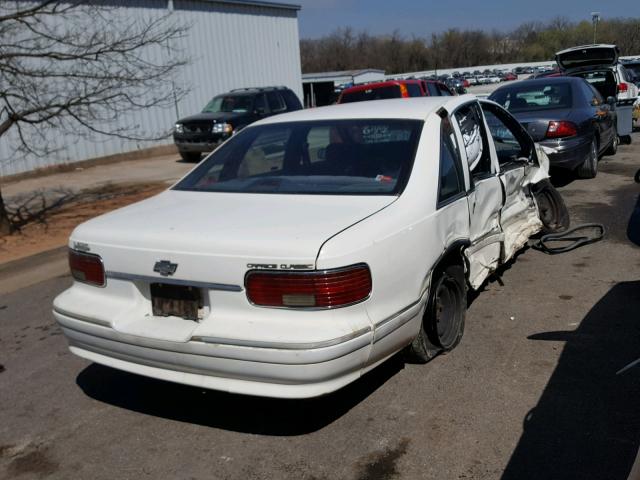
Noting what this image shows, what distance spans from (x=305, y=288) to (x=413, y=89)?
43.5ft

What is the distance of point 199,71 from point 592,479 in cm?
2054

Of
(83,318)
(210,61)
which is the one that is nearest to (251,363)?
(83,318)

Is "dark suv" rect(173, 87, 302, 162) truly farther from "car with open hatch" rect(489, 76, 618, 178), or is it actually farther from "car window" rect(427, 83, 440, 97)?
"car with open hatch" rect(489, 76, 618, 178)

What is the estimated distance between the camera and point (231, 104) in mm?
17984

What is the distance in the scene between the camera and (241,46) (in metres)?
23.8

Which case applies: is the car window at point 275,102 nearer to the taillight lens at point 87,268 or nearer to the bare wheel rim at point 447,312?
the bare wheel rim at point 447,312

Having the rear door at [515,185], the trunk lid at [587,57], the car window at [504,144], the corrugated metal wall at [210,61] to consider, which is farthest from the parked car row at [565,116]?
the corrugated metal wall at [210,61]

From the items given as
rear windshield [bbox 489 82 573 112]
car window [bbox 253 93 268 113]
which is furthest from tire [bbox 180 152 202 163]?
rear windshield [bbox 489 82 573 112]

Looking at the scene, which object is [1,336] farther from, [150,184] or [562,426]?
[150,184]

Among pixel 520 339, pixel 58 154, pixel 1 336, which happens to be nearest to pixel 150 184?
pixel 58 154

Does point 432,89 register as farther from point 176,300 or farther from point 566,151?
point 176,300

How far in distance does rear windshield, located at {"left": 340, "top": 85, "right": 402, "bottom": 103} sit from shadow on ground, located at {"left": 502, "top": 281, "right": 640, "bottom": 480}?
1115 centimetres

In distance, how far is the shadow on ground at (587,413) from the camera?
10.3ft

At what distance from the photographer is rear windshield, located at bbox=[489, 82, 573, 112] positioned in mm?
10188
